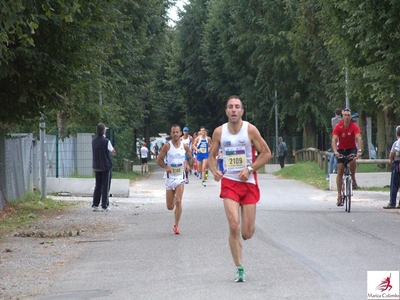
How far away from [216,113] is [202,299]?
2843 inches

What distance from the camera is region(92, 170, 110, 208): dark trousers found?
21328mm

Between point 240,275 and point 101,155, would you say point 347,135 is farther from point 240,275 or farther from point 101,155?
point 240,275

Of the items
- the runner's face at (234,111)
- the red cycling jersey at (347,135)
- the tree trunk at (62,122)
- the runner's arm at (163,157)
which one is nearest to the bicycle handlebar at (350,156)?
the red cycling jersey at (347,135)

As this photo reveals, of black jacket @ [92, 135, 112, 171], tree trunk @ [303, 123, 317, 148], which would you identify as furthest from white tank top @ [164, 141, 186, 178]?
tree trunk @ [303, 123, 317, 148]

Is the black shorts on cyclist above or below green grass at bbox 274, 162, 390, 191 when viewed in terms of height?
above

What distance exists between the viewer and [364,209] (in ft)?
64.5

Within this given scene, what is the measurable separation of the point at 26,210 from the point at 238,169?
11989 millimetres

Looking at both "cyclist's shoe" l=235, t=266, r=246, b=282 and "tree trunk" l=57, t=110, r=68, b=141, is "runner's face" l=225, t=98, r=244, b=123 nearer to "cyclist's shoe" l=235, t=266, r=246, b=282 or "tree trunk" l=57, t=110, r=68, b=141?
"cyclist's shoe" l=235, t=266, r=246, b=282

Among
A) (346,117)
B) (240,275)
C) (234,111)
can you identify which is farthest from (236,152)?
(346,117)

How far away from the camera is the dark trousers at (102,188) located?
21328 millimetres

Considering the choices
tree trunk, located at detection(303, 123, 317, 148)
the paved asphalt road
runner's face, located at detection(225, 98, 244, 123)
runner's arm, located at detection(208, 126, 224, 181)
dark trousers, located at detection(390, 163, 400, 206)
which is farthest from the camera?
tree trunk, located at detection(303, 123, 317, 148)

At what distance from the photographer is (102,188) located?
2145 centimetres

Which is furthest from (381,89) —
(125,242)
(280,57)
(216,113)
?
(216,113)

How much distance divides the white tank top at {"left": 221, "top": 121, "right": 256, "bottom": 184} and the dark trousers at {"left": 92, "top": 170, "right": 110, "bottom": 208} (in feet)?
38.1
